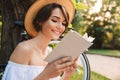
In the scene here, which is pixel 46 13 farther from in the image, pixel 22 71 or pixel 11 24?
pixel 11 24

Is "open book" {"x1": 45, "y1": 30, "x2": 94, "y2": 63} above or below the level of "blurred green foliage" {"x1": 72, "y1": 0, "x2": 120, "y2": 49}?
above

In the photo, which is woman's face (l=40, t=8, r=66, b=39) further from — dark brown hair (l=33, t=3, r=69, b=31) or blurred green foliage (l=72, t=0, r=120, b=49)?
blurred green foliage (l=72, t=0, r=120, b=49)

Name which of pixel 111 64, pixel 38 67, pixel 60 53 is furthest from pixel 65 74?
pixel 111 64

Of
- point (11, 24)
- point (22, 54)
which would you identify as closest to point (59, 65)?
point (22, 54)

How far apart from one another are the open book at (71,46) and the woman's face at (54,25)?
23 centimetres

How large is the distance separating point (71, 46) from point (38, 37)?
373 millimetres

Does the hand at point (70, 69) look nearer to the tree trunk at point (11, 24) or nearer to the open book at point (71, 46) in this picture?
the open book at point (71, 46)

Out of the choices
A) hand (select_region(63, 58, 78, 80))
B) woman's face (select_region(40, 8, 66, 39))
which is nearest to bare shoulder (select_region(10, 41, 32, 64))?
woman's face (select_region(40, 8, 66, 39))

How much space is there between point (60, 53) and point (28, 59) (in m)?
0.30

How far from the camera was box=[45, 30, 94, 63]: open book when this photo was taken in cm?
229

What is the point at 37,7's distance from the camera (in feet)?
8.79

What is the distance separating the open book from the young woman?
0.13 metres

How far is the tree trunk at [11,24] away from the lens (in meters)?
3.54

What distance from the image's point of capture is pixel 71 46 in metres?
2.34
